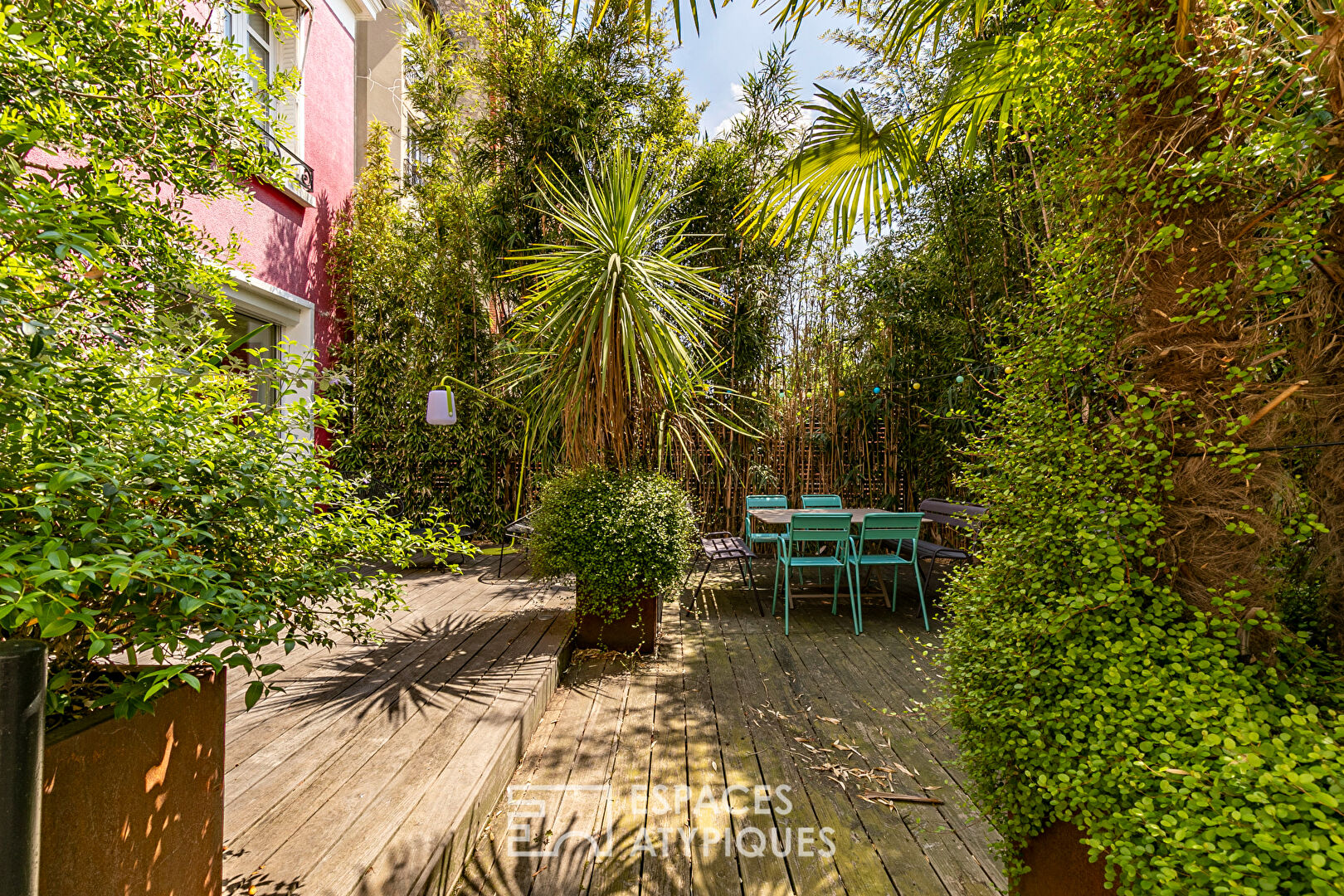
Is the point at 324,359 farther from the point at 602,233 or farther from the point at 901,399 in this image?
the point at 901,399

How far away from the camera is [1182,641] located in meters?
1.06

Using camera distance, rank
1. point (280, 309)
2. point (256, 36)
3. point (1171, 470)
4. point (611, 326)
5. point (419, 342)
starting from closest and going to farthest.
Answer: point (1171, 470) → point (611, 326) → point (256, 36) → point (280, 309) → point (419, 342)

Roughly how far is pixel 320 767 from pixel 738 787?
1.41 metres

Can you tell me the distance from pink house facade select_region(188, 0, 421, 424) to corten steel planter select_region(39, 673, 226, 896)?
391 centimetres

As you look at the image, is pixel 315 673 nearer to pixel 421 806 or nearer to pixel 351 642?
pixel 351 642

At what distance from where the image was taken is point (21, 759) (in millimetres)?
702

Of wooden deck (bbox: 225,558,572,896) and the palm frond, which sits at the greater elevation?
the palm frond

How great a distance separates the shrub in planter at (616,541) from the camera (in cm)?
320

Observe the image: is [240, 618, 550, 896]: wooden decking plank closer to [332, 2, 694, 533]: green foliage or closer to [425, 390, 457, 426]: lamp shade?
[425, 390, 457, 426]: lamp shade

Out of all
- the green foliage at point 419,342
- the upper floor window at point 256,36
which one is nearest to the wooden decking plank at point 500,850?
the green foliage at point 419,342

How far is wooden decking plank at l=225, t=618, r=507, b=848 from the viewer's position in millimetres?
1624

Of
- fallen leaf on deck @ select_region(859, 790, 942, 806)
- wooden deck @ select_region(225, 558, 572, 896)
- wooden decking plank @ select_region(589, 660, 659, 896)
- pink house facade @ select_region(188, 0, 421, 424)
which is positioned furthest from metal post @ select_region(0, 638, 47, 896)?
pink house facade @ select_region(188, 0, 421, 424)

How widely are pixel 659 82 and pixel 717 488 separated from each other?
13.1 feet

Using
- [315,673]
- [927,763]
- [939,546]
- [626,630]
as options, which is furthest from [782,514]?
[315,673]
